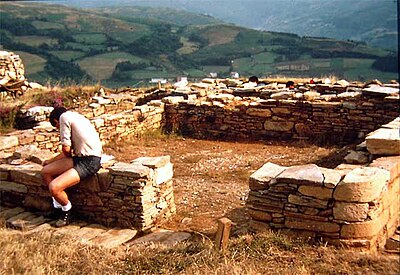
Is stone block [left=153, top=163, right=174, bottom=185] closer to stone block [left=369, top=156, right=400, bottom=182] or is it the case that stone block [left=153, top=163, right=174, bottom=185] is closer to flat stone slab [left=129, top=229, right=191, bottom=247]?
flat stone slab [left=129, top=229, right=191, bottom=247]

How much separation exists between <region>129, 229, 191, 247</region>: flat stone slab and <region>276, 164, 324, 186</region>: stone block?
1584 mm

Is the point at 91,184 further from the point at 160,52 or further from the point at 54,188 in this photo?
the point at 160,52

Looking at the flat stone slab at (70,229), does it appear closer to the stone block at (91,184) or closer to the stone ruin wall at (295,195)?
the stone ruin wall at (295,195)

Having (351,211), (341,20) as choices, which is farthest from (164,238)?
(341,20)

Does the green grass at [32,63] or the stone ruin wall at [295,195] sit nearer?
the stone ruin wall at [295,195]

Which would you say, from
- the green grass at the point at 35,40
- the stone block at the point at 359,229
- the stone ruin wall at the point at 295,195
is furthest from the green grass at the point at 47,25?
the stone block at the point at 359,229

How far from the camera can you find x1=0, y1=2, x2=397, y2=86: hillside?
179 ft

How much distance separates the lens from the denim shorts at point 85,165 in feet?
21.9

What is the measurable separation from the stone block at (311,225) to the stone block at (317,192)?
316 mm

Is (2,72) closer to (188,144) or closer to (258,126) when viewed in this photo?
(188,144)

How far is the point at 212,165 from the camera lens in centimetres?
1011

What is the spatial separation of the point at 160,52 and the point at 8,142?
69494 millimetres

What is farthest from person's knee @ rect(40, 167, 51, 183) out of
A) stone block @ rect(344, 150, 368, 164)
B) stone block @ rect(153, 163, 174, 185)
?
stone block @ rect(344, 150, 368, 164)

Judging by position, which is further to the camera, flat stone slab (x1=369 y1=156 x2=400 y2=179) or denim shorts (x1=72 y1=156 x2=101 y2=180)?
denim shorts (x1=72 y1=156 x2=101 y2=180)
